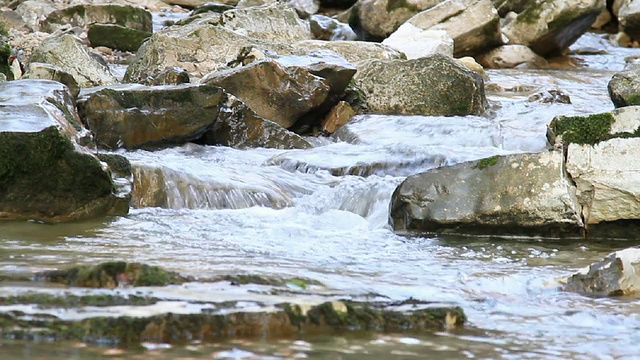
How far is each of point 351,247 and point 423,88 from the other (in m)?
5.64

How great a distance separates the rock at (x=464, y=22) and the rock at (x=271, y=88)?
772 cm

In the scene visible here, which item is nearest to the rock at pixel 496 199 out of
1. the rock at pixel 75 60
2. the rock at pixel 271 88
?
the rock at pixel 271 88

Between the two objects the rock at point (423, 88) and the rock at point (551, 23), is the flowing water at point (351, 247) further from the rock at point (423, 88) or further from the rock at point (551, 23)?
the rock at point (551, 23)

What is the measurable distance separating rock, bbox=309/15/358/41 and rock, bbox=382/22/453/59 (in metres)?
3.67

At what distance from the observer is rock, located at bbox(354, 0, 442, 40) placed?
19.1 m

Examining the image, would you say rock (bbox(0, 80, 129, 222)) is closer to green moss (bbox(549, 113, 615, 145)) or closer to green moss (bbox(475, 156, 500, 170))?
green moss (bbox(475, 156, 500, 170))

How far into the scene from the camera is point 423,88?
35.8ft

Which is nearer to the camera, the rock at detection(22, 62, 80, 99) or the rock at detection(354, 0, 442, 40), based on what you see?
the rock at detection(22, 62, 80, 99)

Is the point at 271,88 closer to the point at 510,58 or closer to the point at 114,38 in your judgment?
the point at 114,38

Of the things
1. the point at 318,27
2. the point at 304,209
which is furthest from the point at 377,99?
the point at 318,27

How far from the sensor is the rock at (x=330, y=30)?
66.2ft

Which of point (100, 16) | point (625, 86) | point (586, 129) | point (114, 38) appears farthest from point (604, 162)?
point (100, 16)

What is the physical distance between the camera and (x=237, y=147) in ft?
30.7

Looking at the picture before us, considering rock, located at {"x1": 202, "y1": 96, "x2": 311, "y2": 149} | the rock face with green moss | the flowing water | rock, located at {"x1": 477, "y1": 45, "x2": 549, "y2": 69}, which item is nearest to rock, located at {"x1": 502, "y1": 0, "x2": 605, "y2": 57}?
rock, located at {"x1": 477, "y1": 45, "x2": 549, "y2": 69}
